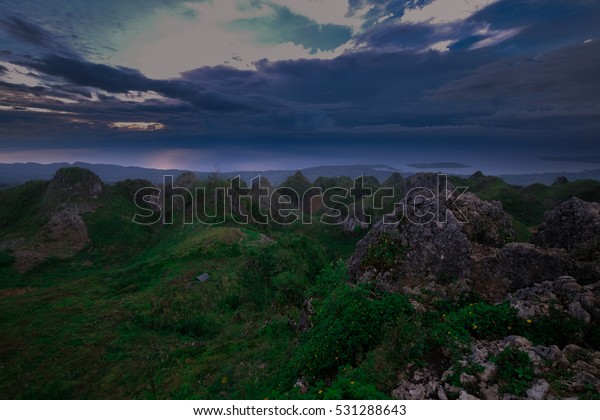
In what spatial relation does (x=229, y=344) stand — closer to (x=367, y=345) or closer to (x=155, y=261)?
(x=367, y=345)

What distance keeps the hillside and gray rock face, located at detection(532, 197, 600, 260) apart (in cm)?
7

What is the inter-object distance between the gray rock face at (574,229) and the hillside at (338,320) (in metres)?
0.07

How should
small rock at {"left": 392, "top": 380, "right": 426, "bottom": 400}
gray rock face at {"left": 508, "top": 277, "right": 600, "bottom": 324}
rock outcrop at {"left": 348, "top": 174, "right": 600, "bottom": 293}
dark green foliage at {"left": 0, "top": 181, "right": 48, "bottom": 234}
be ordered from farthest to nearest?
1. dark green foliage at {"left": 0, "top": 181, "right": 48, "bottom": 234}
2. rock outcrop at {"left": 348, "top": 174, "right": 600, "bottom": 293}
3. gray rock face at {"left": 508, "top": 277, "right": 600, "bottom": 324}
4. small rock at {"left": 392, "top": 380, "right": 426, "bottom": 400}

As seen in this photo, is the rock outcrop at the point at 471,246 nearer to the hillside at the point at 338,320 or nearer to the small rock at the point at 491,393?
the hillside at the point at 338,320

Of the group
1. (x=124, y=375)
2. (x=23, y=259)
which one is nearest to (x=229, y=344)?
(x=124, y=375)

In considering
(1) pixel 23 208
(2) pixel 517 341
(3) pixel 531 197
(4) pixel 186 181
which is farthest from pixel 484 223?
(1) pixel 23 208

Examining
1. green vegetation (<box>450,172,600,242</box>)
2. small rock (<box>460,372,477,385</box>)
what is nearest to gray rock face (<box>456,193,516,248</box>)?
small rock (<box>460,372,477,385</box>)

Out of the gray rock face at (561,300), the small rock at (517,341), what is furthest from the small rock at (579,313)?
the small rock at (517,341)

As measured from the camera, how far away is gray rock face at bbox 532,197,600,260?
1245 cm

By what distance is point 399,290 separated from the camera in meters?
12.2

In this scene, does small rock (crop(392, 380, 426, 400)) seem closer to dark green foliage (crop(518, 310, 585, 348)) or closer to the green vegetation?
dark green foliage (crop(518, 310, 585, 348))

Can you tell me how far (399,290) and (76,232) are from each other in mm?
68812

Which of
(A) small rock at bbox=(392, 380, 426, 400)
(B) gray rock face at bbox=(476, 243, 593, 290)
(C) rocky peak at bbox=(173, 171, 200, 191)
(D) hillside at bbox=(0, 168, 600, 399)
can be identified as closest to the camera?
(A) small rock at bbox=(392, 380, 426, 400)

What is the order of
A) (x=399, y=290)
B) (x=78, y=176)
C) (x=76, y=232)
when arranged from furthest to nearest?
1. (x=78, y=176)
2. (x=76, y=232)
3. (x=399, y=290)
